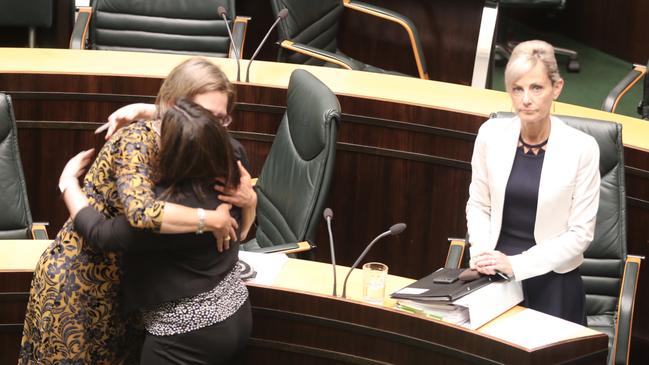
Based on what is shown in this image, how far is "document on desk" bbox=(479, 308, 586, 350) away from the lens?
235cm

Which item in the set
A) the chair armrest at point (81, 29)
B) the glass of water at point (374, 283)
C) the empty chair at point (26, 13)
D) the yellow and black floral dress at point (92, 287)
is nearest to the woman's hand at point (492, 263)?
the glass of water at point (374, 283)

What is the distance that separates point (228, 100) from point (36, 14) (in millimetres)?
2839

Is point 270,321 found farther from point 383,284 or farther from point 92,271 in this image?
point 92,271

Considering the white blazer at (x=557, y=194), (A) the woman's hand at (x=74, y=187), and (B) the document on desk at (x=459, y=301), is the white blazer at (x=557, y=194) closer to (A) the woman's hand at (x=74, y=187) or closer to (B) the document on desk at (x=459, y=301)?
(B) the document on desk at (x=459, y=301)

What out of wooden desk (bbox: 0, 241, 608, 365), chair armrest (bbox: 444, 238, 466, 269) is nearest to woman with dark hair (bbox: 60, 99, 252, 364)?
wooden desk (bbox: 0, 241, 608, 365)

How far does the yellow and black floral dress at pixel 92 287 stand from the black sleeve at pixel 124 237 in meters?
0.05

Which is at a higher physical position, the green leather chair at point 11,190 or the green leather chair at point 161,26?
the green leather chair at point 161,26

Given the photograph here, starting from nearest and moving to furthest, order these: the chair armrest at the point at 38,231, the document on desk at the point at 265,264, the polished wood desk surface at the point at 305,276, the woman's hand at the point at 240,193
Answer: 1. the woman's hand at the point at 240,193
2. the polished wood desk surface at the point at 305,276
3. the document on desk at the point at 265,264
4. the chair armrest at the point at 38,231

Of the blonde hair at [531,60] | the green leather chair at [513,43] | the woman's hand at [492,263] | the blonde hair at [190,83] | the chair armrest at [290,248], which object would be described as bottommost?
the chair armrest at [290,248]

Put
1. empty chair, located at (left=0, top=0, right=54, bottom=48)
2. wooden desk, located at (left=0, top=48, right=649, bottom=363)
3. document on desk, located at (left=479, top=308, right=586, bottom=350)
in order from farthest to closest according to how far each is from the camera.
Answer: empty chair, located at (left=0, top=0, right=54, bottom=48) < wooden desk, located at (left=0, top=48, right=649, bottom=363) < document on desk, located at (left=479, top=308, right=586, bottom=350)

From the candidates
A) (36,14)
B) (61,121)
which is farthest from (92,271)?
(36,14)

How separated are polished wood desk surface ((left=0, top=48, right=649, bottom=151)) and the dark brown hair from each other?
1575 mm

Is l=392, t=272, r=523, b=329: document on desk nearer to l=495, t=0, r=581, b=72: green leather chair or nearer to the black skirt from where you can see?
the black skirt

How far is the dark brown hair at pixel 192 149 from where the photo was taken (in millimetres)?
2076
